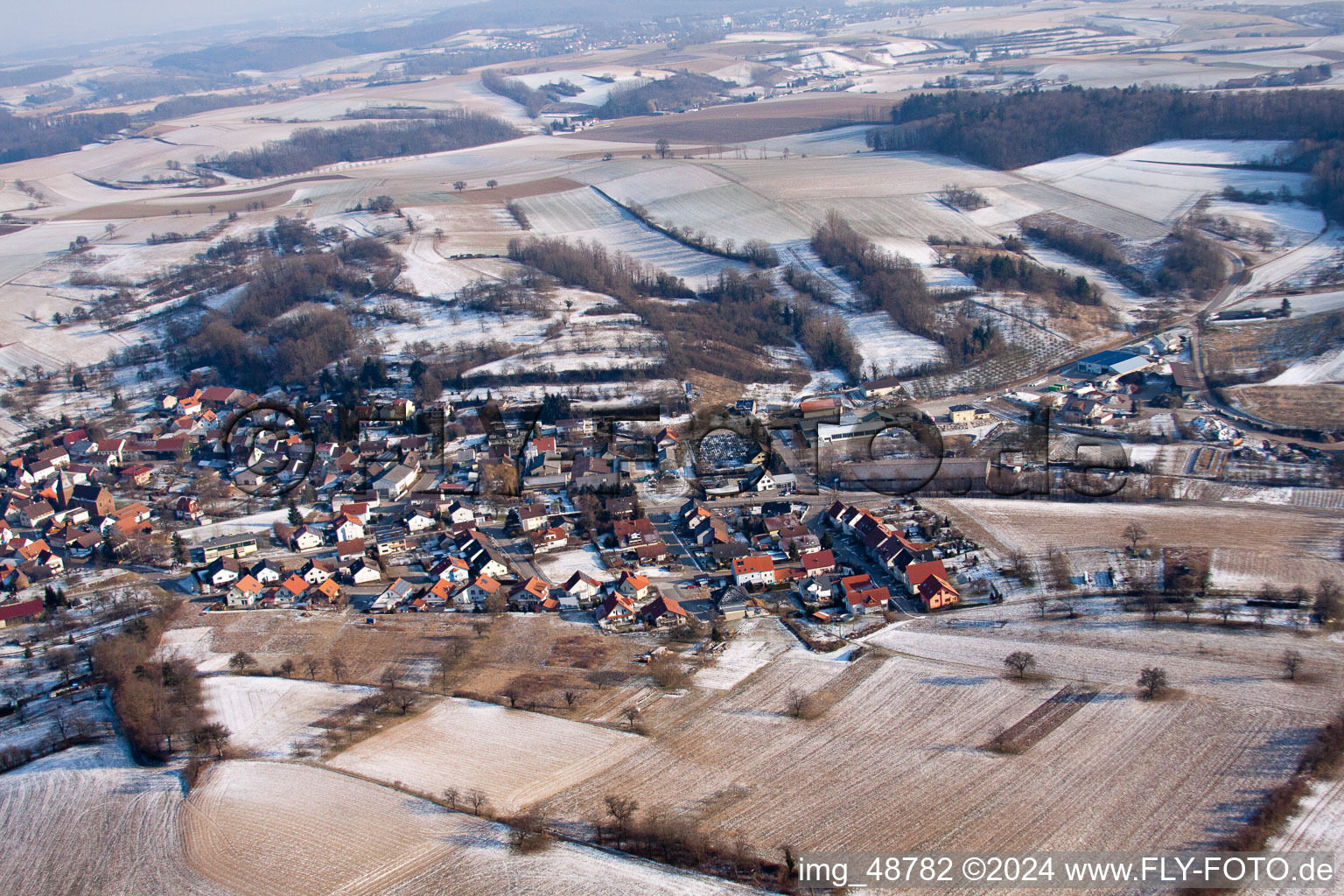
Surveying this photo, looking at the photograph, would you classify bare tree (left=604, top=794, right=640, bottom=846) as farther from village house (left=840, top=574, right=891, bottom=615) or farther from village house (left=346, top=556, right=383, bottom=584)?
village house (left=346, top=556, right=383, bottom=584)

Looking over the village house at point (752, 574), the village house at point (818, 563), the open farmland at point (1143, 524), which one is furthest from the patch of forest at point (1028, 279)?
the village house at point (752, 574)

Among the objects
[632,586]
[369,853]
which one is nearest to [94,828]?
[369,853]

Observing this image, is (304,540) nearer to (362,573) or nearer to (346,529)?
(346,529)

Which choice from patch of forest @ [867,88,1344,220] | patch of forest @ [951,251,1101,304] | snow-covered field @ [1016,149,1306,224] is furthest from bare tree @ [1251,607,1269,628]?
patch of forest @ [867,88,1344,220]

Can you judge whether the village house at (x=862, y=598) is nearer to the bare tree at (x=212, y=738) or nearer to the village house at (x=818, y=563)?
the village house at (x=818, y=563)

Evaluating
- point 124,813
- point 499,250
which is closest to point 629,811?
point 124,813
